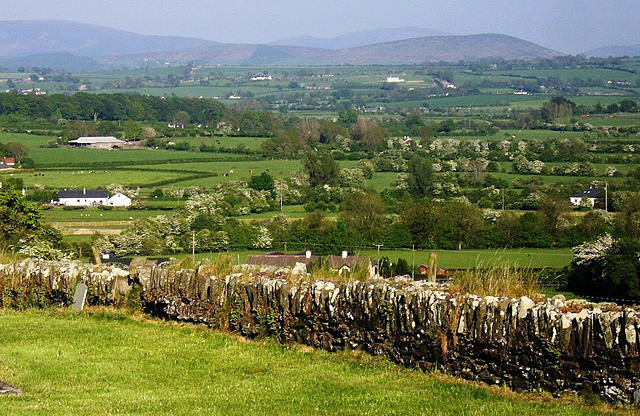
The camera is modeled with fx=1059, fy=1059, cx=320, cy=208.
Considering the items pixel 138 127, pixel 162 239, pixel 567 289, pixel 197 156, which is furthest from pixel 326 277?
pixel 138 127

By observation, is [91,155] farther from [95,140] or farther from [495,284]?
[495,284]

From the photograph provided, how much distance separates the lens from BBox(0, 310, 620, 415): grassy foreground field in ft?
33.1

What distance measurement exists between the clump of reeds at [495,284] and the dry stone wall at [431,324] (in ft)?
1.10

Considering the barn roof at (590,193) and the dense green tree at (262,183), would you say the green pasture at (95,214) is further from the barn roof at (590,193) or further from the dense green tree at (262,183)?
the barn roof at (590,193)

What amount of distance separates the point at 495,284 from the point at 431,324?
859 mm

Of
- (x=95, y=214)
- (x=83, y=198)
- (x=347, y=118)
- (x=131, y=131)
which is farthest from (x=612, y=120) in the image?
(x=95, y=214)

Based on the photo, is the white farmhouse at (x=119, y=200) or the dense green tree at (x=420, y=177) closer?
→ the white farmhouse at (x=119, y=200)

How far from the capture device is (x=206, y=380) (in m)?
11.4

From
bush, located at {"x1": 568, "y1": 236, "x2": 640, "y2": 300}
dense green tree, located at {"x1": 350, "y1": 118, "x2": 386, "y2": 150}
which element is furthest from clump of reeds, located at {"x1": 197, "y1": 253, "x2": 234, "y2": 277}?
dense green tree, located at {"x1": 350, "y1": 118, "x2": 386, "y2": 150}

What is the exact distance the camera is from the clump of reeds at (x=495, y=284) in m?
11.7

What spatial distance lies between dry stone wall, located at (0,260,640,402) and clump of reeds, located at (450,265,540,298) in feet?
1.10

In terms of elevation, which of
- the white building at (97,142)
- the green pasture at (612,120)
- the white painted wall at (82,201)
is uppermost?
the white painted wall at (82,201)

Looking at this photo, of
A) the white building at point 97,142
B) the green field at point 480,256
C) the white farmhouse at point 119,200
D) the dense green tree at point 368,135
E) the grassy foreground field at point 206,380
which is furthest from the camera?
the dense green tree at point 368,135

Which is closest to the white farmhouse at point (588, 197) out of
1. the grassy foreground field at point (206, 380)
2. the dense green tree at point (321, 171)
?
the dense green tree at point (321, 171)
